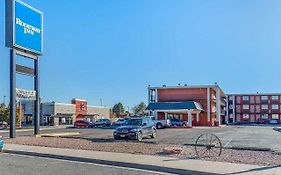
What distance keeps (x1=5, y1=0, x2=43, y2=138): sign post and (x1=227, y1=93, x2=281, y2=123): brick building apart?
102m

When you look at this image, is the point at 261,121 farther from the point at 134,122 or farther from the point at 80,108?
the point at 134,122

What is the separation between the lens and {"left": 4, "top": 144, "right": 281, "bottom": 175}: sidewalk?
37.9ft

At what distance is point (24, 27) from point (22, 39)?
2.79ft

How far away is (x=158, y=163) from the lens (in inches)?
509

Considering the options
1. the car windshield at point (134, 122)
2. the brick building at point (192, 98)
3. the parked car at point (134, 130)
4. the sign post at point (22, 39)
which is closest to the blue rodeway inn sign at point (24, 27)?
the sign post at point (22, 39)

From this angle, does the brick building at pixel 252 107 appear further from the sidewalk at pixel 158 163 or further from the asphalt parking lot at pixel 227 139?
Result: the sidewalk at pixel 158 163

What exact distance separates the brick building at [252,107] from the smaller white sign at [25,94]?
10296cm

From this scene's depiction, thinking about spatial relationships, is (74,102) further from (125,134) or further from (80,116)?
(125,134)

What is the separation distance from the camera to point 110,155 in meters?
15.2

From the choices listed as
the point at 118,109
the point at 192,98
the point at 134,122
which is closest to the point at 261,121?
the point at 192,98

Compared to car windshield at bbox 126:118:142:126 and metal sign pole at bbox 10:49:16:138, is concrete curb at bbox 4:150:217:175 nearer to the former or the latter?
metal sign pole at bbox 10:49:16:138

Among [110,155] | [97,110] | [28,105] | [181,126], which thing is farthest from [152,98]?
[110,155]

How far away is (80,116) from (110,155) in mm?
84441

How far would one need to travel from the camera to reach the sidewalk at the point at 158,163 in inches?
455
